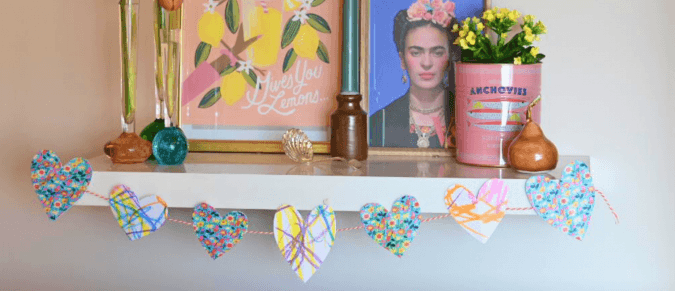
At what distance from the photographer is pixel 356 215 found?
129 centimetres

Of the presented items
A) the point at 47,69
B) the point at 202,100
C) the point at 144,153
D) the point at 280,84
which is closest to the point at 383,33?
the point at 280,84

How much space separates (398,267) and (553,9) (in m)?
0.49

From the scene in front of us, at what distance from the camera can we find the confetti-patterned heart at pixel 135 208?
41.8 inches

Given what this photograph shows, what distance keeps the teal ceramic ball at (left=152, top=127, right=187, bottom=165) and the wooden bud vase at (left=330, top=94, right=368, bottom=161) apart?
0.23m

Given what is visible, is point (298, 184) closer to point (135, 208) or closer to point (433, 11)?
point (135, 208)

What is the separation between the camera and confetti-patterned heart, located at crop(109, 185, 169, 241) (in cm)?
106

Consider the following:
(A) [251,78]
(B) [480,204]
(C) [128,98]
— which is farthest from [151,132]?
(B) [480,204]

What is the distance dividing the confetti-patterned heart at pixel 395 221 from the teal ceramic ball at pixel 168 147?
291 mm

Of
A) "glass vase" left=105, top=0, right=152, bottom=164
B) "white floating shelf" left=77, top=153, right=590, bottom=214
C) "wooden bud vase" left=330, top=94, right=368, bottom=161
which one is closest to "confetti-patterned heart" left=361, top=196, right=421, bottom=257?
"white floating shelf" left=77, top=153, right=590, bottom=214

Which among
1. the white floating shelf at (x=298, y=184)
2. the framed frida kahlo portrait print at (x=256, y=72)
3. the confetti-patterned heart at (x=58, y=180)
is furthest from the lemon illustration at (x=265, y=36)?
the confetti-patterned heart at (x=58, y=180)

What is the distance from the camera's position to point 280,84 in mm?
1229

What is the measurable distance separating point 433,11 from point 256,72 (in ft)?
0.97

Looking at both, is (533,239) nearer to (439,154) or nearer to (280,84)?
(439,154)

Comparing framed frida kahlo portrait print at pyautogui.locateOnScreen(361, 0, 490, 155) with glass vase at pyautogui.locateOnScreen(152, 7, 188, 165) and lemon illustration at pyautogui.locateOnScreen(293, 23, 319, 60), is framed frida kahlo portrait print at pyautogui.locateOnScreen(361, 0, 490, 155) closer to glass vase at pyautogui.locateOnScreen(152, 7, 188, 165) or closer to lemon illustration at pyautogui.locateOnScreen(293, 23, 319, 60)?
lemon illustration at pyautogui.locateOnScreen(293, 23, 319, 60)
